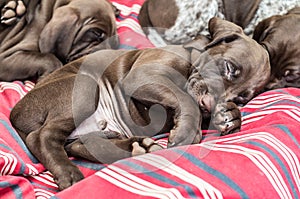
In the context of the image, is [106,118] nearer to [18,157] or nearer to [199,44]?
[18,157]

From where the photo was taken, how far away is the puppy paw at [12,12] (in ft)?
13.5

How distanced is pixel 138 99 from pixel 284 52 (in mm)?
1235

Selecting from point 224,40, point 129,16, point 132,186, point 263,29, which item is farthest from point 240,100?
point 129,16

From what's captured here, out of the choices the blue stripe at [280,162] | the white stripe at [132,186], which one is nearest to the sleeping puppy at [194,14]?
the blue stripe at [280,162]

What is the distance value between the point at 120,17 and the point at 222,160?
8.44 feet

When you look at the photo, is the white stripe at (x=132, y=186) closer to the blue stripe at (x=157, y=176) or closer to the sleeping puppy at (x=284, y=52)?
the blue stripe at (x=157, y=176)

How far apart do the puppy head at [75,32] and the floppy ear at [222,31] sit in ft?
3.37

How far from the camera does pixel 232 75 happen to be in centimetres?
308

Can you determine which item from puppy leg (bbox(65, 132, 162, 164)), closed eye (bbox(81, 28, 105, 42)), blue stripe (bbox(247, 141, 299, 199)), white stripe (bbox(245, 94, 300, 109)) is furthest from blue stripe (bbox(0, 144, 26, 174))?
closed eye (bbox(81, 28, 105, 42))

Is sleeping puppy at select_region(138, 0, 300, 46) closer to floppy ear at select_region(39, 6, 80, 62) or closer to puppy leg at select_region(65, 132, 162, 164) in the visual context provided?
floppy ear at select_region(39, 6, 80, 62)

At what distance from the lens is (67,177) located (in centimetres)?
258

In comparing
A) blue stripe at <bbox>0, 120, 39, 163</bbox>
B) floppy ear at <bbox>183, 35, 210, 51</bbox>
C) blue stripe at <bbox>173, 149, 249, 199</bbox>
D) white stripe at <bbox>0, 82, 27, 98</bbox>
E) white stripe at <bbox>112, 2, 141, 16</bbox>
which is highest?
floppy ear at <bbox>183, 35, 210, 51</bbox>

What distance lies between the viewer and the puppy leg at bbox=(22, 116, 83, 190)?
259 centimetres

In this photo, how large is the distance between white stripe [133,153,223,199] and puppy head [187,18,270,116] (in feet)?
1.68
